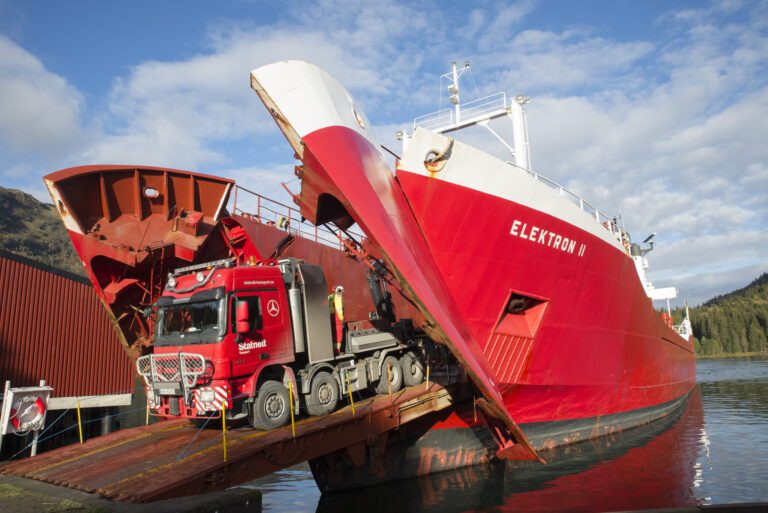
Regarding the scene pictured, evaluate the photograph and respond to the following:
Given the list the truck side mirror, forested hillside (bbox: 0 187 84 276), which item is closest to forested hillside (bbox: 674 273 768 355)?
the truck side mirror

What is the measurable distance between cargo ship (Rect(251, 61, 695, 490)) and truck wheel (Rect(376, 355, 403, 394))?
1091mm

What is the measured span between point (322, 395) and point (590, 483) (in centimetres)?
559

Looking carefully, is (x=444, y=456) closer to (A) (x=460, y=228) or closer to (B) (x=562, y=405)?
(B) (x=562, y=405)

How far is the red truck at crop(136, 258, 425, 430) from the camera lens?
812 cm

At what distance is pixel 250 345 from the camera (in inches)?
335

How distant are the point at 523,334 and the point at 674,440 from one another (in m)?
7.83

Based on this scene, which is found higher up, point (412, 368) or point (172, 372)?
point (172, 372)

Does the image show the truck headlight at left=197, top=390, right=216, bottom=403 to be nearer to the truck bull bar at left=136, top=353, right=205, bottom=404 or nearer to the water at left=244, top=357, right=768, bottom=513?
the truck bull bar at left=136, top=353, right=205, bottom=404

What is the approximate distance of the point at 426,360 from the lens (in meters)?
12.1

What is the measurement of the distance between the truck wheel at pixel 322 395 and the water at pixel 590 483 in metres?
1.86

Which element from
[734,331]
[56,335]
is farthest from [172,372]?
[734,331]

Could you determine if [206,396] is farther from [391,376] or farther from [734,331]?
[734,331]

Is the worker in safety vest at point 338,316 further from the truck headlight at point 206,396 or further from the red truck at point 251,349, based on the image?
the truck headlight at point 206,396

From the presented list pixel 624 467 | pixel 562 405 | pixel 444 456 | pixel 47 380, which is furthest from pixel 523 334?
pixel 47 380
